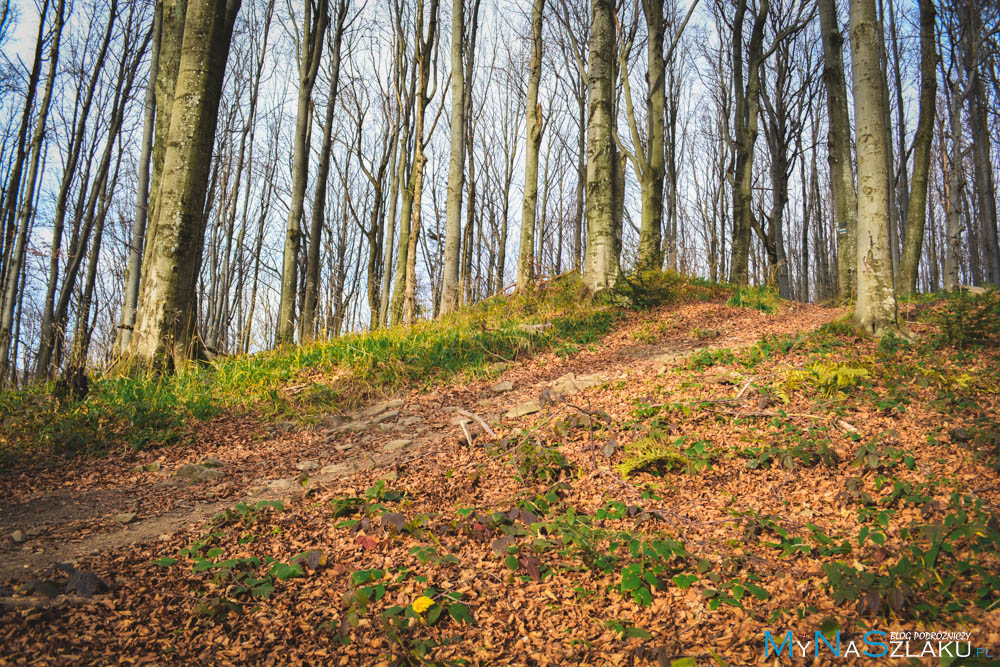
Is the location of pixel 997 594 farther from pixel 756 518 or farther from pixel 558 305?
pixel 558 305

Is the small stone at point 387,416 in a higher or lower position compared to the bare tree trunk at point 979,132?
lower

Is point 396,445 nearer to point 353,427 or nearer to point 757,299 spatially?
point 353,427

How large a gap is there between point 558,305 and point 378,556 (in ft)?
18.5

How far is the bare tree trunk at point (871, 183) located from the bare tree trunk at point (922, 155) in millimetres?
4331

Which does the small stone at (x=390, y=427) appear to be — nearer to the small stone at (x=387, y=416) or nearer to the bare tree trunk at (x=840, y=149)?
the small stone at (x=387, y=416)

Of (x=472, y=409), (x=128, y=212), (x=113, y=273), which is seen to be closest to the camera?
(x=472, y=409)

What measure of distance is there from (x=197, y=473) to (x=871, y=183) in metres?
6.53

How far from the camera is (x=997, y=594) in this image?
1883mm

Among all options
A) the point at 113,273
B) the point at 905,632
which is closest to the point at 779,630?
the point at 905,632

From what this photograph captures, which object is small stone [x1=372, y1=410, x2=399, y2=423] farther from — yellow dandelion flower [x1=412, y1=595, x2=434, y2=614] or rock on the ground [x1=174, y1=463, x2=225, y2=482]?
yellow dandelion flower [x1=412, y1=595, x2=434, y2=614]

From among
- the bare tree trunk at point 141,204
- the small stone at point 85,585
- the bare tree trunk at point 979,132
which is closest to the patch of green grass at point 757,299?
the bare tree trunk at point 979,132

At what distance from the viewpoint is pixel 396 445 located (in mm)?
4172

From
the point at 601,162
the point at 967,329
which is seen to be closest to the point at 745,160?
the point at 601,162

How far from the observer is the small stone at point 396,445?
412 centimetres
